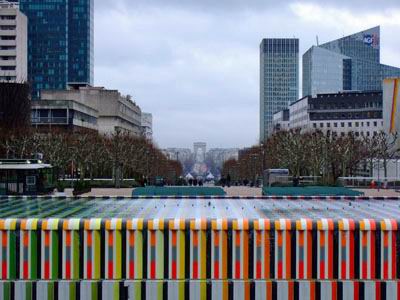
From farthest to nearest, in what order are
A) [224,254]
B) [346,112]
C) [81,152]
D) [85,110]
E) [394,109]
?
[346,112] < [85,110] < [394,109] < [81,152] < [224,254]

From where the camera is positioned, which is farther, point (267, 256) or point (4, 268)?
point (4, 268)

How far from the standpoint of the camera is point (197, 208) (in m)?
15.7

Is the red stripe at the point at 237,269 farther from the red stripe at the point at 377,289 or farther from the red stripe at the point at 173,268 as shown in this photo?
the red stripe at the point at 377,289

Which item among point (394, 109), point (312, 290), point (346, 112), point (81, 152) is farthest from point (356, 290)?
point (346, 112)

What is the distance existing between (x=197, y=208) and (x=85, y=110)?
11989cm

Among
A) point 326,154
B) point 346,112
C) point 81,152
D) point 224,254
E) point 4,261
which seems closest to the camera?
point 224,254

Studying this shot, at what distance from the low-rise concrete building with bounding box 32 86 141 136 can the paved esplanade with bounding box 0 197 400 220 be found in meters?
103

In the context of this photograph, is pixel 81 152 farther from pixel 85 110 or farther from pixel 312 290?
pixel 312 290

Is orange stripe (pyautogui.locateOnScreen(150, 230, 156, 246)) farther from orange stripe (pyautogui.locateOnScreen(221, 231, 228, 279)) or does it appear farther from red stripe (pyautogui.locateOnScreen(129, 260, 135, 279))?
orange stripe (pyautogui.locateOnScreen(221, 231, 228, 279))

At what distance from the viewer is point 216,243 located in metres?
12.3

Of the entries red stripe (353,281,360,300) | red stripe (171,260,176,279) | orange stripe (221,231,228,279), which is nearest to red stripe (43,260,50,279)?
red stripe (171,260,176,279)

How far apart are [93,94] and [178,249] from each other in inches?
5721

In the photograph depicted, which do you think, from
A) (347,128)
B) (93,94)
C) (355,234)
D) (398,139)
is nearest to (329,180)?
(398,139)

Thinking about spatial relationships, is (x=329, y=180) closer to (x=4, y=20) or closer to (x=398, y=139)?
(x=398, y=139)
